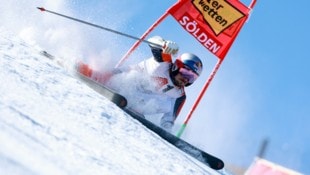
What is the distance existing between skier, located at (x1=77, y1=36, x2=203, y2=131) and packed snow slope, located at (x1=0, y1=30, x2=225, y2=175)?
2117 mm

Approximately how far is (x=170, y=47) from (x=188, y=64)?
1.14 feet

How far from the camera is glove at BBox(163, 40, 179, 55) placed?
7441 millimetres

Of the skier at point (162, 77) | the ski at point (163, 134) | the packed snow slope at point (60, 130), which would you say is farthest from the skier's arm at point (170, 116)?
the packed snow slope at point (60, 130)

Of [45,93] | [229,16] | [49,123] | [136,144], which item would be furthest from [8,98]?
[229,16]

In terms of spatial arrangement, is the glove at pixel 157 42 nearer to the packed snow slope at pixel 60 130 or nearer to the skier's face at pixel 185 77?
the skier's face at pixel 185 77

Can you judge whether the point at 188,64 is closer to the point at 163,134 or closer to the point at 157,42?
the point at 157,42

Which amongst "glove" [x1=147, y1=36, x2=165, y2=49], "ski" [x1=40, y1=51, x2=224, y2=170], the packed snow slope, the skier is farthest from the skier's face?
the packed snow slope

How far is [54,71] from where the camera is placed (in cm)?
545

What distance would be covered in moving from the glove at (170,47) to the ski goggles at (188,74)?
288mm

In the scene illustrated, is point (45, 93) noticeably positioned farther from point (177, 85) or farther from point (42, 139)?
point (177, 85)

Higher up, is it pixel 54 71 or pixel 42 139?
pixel 54 71

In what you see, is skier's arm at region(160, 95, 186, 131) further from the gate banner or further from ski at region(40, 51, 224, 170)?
the gate banner

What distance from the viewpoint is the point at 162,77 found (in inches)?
304

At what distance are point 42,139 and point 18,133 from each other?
0.63 feet
